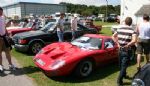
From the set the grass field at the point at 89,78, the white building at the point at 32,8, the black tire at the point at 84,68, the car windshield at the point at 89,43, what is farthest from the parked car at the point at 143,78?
the white building at the point at 32,8

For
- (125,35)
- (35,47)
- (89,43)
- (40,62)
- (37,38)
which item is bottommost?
(35,47)

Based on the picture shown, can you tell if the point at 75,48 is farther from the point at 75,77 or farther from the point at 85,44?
the point at 75,77

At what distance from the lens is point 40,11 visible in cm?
14175

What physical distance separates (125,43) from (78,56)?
1321 millimetres

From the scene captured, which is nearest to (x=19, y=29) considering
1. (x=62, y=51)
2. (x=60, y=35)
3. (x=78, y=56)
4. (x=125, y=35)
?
(x=60, y=35)

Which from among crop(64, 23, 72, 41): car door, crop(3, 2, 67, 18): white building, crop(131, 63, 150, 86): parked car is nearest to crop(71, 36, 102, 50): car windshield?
crop(64, 23, 72, 41): car door

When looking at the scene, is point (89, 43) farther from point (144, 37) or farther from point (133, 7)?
point (133, 7)

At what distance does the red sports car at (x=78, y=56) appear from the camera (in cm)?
687

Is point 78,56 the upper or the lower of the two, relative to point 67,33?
lower

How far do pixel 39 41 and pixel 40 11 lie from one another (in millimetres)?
132350

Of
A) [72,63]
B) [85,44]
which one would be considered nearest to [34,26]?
[85,44]

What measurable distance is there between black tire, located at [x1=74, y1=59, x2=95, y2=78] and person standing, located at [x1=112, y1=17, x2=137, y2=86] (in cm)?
109

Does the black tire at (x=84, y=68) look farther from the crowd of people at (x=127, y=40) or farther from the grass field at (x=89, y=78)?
the crowd of people at (x=127, y=40)

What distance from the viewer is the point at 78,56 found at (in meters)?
7.09
